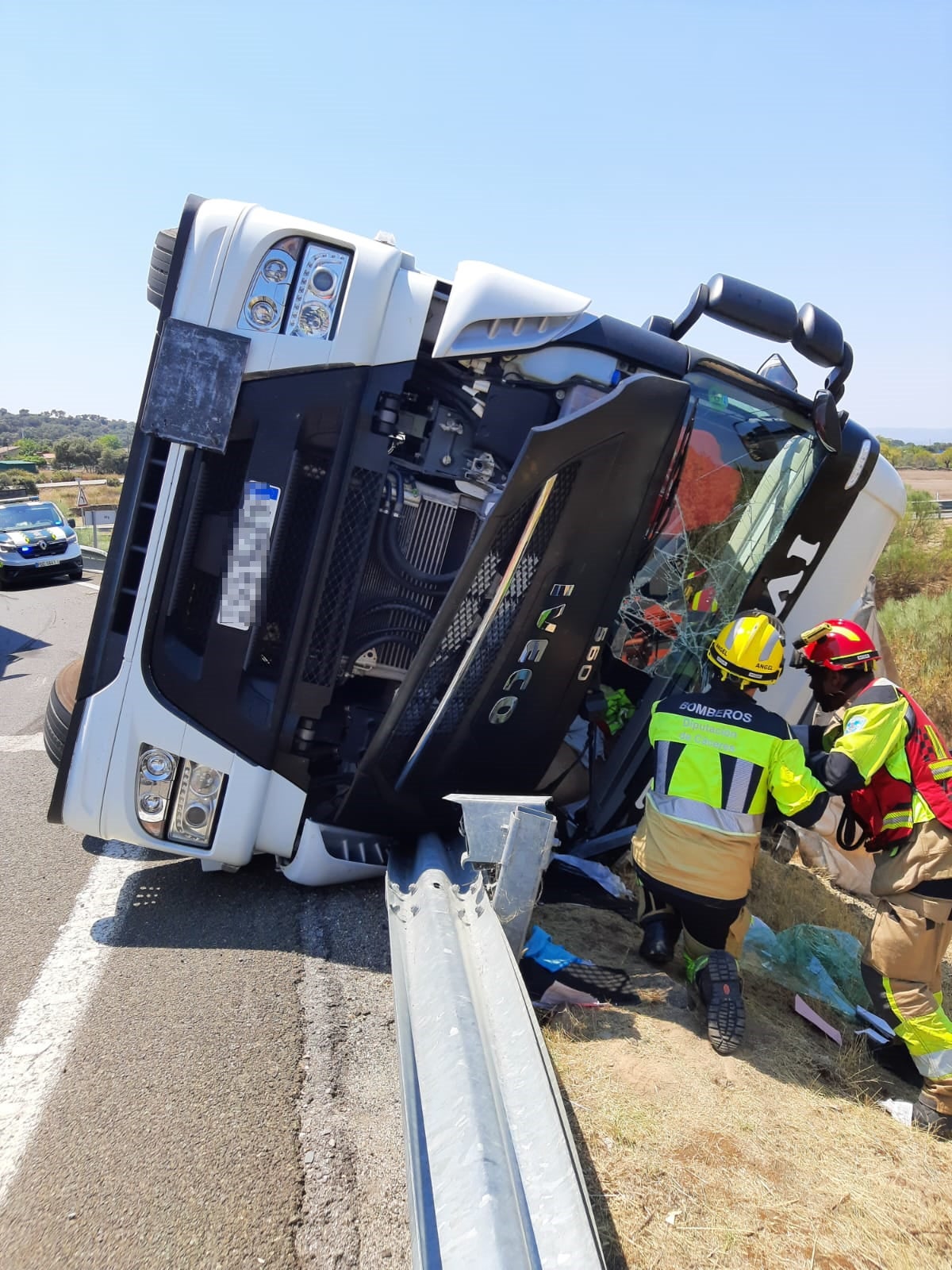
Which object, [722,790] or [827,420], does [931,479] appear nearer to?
[827,420]

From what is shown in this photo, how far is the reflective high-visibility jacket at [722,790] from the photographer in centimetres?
325

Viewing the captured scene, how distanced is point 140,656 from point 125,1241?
191 cm

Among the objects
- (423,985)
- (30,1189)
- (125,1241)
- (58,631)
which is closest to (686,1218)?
(423,985)

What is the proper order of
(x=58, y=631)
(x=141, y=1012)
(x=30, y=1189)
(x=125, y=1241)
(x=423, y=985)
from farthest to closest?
(x=58, y=631), (x=141, y=1012), (x=423, y=985), (x=30, y=1189), (x=125, y=1241)

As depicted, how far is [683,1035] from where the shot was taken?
3.06m

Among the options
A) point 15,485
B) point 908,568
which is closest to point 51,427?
point 15,485

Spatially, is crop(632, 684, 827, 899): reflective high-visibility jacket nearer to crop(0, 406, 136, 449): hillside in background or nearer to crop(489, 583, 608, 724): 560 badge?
crop(489, 583, 608, 724): 560 badge

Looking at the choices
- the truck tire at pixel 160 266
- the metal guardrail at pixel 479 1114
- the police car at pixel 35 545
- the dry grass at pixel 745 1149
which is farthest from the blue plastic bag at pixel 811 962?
the police car at pixel 35 545

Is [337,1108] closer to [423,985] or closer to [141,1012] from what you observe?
[423,985]

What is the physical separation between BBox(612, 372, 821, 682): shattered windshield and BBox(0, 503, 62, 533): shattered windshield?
43.1 feet

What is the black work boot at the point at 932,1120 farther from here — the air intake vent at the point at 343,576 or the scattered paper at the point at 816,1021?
the air intake vent at the point at 343,576

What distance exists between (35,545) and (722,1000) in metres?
13.8

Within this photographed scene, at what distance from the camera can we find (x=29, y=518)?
14703mm

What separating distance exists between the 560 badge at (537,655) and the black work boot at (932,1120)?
74.0 inches
